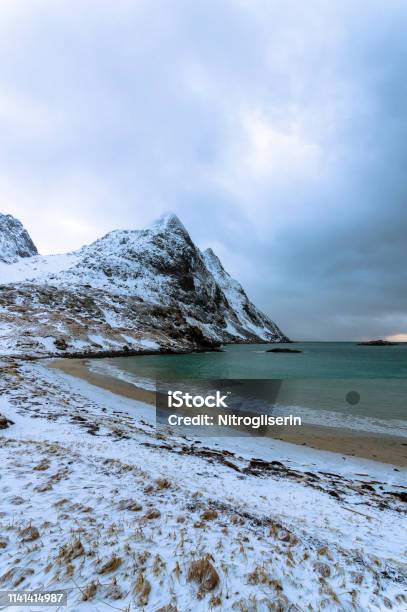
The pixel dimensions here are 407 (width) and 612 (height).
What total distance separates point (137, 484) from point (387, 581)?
191 inches

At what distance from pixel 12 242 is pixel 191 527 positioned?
704 feet

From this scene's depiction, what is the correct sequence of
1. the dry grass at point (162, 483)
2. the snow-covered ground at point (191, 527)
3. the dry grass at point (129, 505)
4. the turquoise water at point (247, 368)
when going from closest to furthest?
the snow-covered ground at point (191, 527) < the dry grass at point (129, 505) < the dry grass at point (162, 483) < the turquoise water at point (247, 368)

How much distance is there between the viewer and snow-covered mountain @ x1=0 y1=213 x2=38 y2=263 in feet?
522

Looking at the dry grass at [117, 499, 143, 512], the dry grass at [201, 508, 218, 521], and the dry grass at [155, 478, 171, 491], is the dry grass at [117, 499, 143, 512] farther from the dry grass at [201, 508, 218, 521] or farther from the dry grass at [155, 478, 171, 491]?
the dry grass at [201, 508, 218, 521]

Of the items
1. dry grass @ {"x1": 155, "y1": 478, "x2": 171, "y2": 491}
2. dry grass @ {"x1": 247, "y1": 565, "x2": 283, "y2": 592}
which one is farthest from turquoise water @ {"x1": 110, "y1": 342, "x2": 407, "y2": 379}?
dry grass @ {"x1": 247, "y1": 565, "x2": 283, "y2": 592}

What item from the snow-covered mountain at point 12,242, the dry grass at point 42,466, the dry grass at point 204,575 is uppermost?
the snow-covered mountain at point 12,242

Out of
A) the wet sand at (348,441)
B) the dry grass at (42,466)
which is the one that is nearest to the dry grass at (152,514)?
the dry grass at (42,466)

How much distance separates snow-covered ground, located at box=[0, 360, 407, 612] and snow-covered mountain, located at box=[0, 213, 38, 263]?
558 ft

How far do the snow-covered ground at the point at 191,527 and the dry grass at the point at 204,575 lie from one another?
0.7 inches

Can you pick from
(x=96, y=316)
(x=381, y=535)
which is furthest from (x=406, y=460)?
(x=96, y=316)

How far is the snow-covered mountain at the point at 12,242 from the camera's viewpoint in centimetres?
15918

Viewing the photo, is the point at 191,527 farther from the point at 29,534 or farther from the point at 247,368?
the point at 247,368

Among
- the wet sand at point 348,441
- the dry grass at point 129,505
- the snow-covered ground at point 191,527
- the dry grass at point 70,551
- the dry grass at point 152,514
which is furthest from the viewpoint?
the wet sand at point 348,441

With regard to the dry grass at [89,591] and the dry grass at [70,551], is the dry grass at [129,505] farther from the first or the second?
the dry grass at [89,591]
